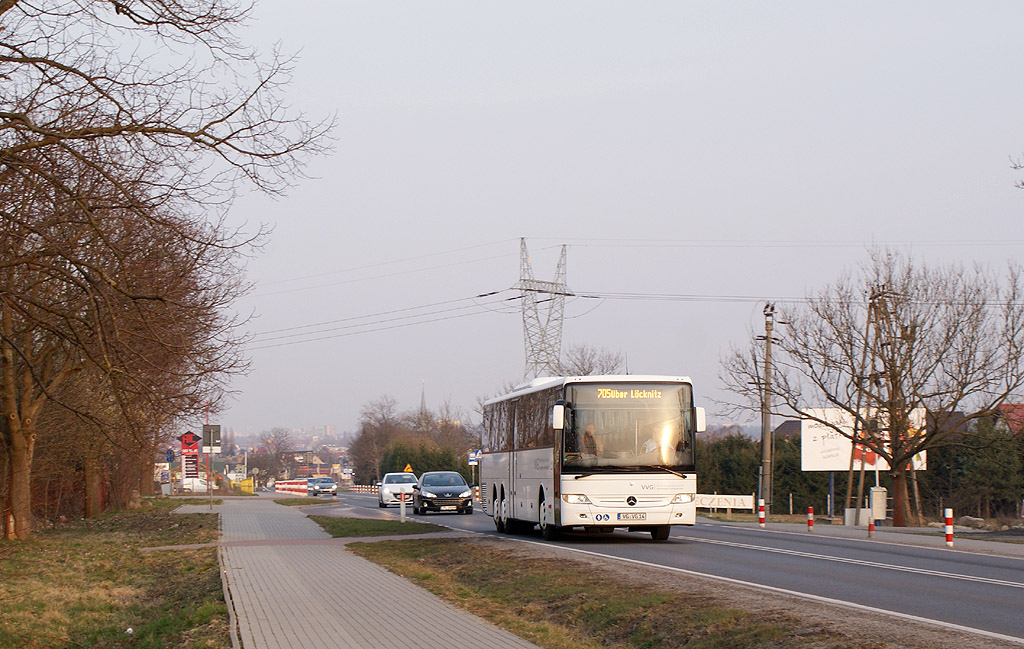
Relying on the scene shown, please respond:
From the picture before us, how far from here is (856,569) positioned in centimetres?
1706

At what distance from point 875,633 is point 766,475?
33.4 m

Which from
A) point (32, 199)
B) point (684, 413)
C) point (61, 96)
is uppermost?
point (61, 96)

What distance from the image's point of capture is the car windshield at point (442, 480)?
39.6 metres

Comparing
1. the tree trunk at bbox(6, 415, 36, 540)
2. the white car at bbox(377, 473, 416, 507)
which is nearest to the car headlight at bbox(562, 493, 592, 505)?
the tree trunk at bbox(6, 415, 36, 540)

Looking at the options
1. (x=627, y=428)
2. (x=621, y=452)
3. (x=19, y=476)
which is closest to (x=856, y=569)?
(x=621, y=452)

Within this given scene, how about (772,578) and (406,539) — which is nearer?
(772,578)

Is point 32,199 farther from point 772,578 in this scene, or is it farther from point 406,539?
point 406,539

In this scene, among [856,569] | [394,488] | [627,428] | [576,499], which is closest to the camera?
[856,569]

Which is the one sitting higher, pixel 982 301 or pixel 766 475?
pixel 982 301

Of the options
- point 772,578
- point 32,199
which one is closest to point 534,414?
point 772,578

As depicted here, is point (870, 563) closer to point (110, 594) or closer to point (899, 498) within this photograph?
point (110, 594)

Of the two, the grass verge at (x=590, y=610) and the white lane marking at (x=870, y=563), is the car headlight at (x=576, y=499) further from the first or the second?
the white lane marking at (x=870, y=563)

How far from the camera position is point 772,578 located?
15570 millimetres

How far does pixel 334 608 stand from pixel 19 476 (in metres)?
14.6
